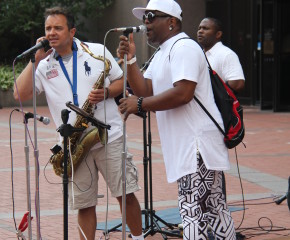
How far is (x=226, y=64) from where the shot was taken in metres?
7.29

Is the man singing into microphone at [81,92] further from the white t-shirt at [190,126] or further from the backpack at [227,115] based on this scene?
the backpack at [227,115]

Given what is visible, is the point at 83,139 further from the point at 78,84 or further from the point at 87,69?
the point at 87,69

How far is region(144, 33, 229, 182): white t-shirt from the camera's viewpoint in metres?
5.02

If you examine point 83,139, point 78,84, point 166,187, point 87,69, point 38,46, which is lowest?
point 166,187

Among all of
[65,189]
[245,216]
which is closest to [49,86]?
[65,189]

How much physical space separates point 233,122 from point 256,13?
14.8 metres

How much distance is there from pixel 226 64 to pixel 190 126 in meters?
2.35

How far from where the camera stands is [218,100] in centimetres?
518

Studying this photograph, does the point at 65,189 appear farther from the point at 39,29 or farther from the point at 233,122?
the point at 39,29

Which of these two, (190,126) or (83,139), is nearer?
(190,126)

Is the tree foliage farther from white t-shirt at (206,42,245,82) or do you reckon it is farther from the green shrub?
white t-shirt at (206,42,245,82)

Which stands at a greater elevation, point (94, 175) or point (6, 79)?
point (94, 175)

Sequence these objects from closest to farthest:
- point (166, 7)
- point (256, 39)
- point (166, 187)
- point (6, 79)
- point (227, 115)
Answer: point (166, 7), point (227, 115), point (166, 187), point (256, 39), point (6, 79)

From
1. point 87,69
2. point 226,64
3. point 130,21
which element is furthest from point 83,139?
point 130,21
